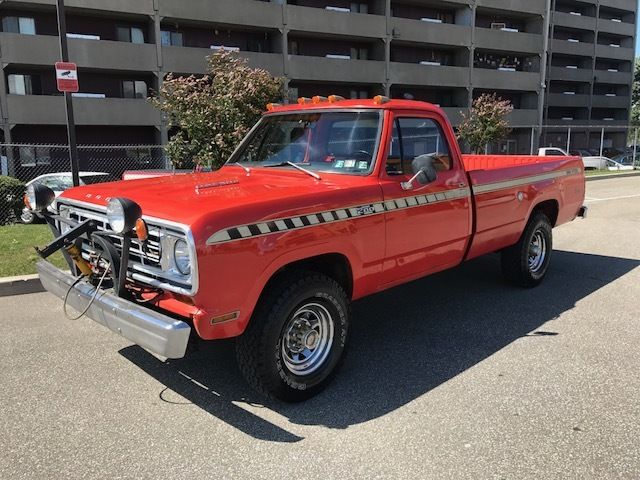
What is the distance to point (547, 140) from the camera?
53.6m

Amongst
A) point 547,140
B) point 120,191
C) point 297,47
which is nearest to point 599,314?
point 120,191

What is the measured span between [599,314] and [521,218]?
1.23m

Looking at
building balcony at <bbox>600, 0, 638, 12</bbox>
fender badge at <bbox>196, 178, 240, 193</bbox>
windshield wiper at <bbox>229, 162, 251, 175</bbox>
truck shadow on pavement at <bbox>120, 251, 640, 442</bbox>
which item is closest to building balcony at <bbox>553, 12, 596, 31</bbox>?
building balcony at <bbox>600, 0, 638, 12</bbox>

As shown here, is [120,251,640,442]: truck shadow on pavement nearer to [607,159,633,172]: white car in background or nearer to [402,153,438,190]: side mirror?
[402,153,438,190]: side mirror

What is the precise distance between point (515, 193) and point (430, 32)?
1448 inches

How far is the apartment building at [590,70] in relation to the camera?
55.8 m

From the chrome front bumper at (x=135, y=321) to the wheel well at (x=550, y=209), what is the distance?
15.8 ft

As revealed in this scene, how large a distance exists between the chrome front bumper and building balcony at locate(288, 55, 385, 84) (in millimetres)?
31559

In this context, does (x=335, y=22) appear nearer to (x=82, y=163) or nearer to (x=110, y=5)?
(x=110, y=5)

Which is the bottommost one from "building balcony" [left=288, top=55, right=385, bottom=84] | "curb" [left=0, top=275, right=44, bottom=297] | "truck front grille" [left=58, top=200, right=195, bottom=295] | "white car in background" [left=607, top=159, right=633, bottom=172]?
"white car in background" [left=607, top=159, right=633, bottom=172]

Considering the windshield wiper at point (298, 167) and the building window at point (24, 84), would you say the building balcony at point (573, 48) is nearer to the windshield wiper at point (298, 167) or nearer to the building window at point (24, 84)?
the building window at point (24, 84)

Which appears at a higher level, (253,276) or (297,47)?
(297,47)

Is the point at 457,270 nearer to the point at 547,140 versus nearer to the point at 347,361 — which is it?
the point at 347,361

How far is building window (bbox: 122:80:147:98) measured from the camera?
102ft
